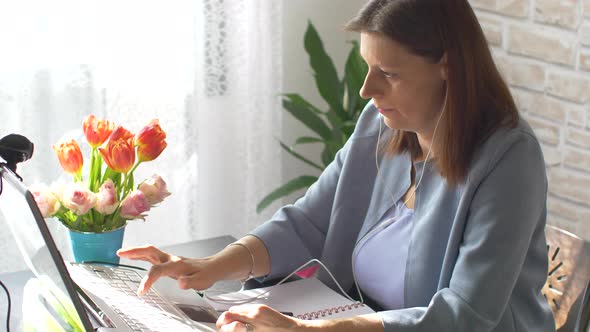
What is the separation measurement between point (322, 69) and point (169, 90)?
51 centimetres

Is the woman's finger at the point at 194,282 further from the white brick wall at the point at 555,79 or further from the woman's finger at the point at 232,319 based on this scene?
the white brick wall at the point at 555,79

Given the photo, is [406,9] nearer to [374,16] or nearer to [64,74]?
[374,16]

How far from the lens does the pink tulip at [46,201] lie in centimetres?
162

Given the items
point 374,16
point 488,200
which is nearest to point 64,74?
point 374,16

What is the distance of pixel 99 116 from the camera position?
2867 mm

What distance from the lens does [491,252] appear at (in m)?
1.53

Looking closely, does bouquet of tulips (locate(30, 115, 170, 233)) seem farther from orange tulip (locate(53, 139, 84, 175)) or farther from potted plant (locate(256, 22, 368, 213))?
potted plant (locate(256, 22, 368, 213))

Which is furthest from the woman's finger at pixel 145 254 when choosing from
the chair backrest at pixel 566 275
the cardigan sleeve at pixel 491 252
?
the chair backrest at pixel 566 275

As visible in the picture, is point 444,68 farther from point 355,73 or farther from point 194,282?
point 355,73

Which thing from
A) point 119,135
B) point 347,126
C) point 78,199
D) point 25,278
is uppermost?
point 119,135

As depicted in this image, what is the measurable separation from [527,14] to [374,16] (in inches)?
51.3

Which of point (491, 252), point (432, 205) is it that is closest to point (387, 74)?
point (432, 205)

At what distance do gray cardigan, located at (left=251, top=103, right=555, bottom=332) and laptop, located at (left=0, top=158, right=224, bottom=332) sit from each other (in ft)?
1.04

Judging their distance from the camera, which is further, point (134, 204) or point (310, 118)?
point (310, 118)
